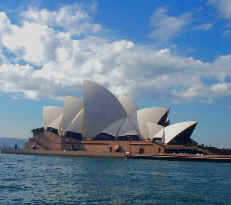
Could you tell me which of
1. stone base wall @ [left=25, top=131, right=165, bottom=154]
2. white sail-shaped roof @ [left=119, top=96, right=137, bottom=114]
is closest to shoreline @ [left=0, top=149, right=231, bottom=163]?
stone base wall @ [left=25, top=131, right=165, bottom=154]

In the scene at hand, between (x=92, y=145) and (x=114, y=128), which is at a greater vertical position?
(x=114, y=128)

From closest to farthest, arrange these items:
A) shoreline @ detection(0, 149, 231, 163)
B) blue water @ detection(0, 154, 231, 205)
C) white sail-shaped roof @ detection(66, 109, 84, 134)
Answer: blue water @ detection(0, 154, 231, 205), shoreline @ detection(0, 149, 231, 163), white sail-shaped roof @ detection(66, 109, 84, 134)

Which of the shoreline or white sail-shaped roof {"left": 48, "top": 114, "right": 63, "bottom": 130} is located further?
white sail-shaped roof {"left": 48, "top": 114, "right": 63, "bottom": 130}

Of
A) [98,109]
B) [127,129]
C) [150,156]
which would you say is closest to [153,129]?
[127,129]

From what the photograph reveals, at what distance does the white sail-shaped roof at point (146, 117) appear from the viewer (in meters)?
70.3

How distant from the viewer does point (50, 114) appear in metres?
78.3

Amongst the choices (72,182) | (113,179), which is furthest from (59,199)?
(113,179)

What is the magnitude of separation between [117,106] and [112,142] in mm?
7620

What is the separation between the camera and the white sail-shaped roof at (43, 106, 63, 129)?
78.2 meters

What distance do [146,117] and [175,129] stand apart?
7.69 meters

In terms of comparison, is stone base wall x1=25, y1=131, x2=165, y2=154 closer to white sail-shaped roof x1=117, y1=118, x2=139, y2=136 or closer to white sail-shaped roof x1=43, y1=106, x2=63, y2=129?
white sail-shaped roof x1=117, y1=118, x2=139, y2=136

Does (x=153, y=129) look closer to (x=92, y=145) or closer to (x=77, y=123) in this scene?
(x=92, y=145)

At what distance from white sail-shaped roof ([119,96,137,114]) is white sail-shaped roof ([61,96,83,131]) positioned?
9.22 metres

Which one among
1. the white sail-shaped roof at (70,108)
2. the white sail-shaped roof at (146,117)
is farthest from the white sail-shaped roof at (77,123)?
the white sail-shaped roof at (146,117)
